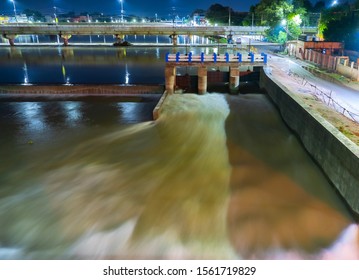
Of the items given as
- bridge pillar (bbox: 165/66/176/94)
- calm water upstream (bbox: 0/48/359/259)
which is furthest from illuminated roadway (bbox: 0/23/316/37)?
calm water upstream (bbox: 0/48/359/259)

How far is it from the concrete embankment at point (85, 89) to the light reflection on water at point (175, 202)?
1284cm

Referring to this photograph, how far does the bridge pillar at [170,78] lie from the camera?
29781 millimetres

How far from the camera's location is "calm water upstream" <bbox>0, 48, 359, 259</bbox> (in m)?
10.9

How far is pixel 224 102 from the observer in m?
28.3

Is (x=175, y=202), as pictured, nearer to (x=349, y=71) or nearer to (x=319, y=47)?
(x=349, y=71)

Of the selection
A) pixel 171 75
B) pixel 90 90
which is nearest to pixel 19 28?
pixel 90 90

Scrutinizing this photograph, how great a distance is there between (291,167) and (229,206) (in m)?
5.05

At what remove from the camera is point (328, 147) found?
13.8m

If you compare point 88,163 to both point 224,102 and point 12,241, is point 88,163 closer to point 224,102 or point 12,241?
point 12,241

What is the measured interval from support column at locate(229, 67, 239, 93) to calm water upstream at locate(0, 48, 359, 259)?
25.5 feet

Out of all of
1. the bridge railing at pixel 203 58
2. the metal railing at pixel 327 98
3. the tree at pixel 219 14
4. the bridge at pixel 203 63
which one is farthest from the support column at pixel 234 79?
A: the tree at pixel 219 14

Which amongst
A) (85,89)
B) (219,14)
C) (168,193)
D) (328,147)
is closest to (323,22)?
(85,89)

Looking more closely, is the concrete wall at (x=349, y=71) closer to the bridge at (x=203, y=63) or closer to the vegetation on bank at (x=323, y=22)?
the bridge at (x=203, y=63)
